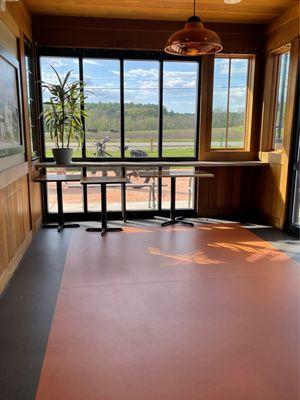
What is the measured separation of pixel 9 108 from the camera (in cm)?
367

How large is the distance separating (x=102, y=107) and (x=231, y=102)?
2234mm

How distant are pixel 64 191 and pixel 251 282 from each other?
3.73 metres

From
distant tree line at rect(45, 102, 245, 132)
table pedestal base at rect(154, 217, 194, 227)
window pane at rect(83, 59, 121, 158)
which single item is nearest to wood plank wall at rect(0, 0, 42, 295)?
window pane at rect(83, 59, 121, 158)

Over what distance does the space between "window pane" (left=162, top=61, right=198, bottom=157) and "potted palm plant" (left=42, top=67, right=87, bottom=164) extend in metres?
1.44

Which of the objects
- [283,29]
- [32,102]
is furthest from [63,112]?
[283,29]

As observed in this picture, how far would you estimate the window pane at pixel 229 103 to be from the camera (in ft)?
18.5

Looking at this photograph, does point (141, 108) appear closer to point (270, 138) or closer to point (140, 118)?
point (140, 118)

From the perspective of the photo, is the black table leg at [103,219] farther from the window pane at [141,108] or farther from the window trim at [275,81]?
the window trim at [275,81]

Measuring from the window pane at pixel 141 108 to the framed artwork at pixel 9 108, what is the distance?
1.98 meters

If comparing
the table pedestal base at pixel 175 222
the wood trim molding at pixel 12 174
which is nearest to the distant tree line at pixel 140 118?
the table pedestal base at pixel 175 222

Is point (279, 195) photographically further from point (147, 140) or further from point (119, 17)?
point (119, 17)

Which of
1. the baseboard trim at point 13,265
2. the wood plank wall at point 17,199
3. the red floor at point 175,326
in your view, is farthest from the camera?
the wood plank wall at point 17,199

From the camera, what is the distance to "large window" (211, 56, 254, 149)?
5.64 m

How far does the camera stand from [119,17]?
16.8 ft
